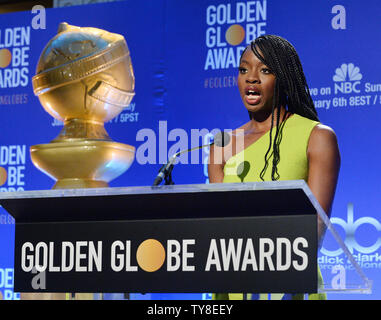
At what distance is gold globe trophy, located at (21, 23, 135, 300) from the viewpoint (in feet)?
6.86

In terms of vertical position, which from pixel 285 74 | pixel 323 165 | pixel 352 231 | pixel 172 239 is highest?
pixel 285 74

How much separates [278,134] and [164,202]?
1.19 metres

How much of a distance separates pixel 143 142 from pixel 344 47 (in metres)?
1.13

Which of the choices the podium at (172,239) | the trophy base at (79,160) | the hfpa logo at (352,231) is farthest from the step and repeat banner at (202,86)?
the podium at (172,239)

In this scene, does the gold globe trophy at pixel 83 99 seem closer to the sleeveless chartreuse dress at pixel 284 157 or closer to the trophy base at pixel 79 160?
the trophy base at pixel 79 160

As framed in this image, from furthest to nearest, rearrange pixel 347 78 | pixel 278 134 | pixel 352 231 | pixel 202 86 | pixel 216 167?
pixel 202 86, pixel 347 78, pixel 352 231, pixel 216 167, pixel 278 134

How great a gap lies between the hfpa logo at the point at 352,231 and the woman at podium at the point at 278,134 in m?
0.89

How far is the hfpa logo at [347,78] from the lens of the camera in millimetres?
3141

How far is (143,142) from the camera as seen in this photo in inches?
138

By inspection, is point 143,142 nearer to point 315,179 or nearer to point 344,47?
point 344,47

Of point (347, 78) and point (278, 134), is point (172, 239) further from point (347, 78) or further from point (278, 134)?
point (347, 78)

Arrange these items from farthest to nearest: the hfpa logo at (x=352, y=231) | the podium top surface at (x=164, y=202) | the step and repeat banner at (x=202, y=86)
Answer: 1. the step and repeat banner at (x=202, y=86)
2. the hfpa logo at (x=352, y=231)
3. the podium top surface at (x=164, y=202)

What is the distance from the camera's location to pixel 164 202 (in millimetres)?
1117

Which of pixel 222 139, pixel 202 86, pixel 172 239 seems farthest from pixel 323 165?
pixel 202 86
